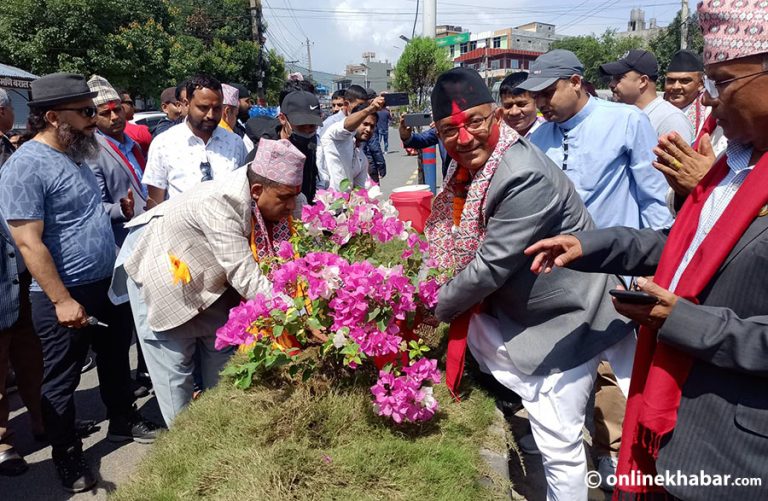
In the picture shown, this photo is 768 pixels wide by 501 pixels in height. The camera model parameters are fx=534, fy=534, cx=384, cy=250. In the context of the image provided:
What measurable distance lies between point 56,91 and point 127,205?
90 cm

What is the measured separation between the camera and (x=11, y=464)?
320cm

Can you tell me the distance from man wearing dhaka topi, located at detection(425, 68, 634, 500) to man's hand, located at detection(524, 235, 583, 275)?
22 cm

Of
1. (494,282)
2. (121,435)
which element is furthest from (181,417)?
(494,282)

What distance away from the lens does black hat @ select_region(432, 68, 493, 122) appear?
216 centimetres

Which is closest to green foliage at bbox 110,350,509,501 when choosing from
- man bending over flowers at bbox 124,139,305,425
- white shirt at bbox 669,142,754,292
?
man bending over flowers at bbox 124,139,305,425

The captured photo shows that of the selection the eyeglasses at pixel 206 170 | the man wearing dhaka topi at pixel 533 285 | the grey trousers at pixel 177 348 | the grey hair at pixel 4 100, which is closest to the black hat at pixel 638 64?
the man wearing dhaka topi at pixel 533 285

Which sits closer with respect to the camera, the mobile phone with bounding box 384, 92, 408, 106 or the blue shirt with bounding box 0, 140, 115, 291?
the blue shirt with bounding box 0, 140, 115, 291

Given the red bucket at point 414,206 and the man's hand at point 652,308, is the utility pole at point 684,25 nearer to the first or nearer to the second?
the red bucket at point 414,206

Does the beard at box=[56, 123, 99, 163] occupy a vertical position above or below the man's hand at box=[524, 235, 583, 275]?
above

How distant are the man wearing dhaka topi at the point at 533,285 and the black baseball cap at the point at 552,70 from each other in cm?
113

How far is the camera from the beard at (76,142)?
2.99 metres

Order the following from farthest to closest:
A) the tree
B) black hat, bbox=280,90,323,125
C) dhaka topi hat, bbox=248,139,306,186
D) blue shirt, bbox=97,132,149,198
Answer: the tree < black hat, bbox=280,90,323,125 < blue shirt, bbox=97,132,149,198 < dhaka topi hat, bbox=248,139,306,186

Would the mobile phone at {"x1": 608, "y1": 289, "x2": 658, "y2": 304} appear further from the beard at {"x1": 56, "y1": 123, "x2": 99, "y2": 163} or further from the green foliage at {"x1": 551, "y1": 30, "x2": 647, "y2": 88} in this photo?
the green foliage at {"x1": 551, "y1": 30, "x2": 647, "y2": 88}

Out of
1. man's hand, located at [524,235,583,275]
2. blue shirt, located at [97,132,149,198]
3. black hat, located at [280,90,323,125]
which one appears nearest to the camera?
man's hand, located at [524,235,583,275]
